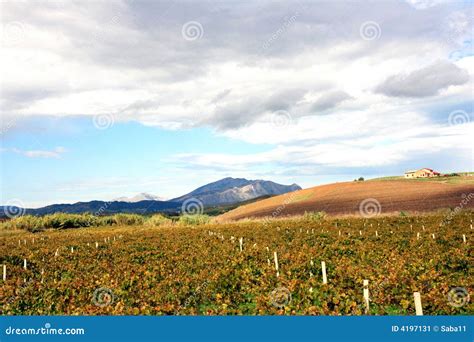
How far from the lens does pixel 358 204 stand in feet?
188

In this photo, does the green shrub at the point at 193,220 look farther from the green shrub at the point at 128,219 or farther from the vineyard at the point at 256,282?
the vineyard at the point at 256,282

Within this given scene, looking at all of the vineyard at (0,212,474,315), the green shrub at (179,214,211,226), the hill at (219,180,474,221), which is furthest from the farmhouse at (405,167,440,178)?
the vineyard at (0,212,474,315)

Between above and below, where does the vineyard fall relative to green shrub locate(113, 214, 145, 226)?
below

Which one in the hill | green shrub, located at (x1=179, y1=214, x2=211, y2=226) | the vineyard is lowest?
the vineyard

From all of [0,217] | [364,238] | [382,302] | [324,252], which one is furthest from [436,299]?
[0,217]

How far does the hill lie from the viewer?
2023 inches

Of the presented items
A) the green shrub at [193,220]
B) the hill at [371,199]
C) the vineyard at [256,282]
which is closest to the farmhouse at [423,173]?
the hill at [371,199]

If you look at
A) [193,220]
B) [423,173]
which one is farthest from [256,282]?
[423,173]

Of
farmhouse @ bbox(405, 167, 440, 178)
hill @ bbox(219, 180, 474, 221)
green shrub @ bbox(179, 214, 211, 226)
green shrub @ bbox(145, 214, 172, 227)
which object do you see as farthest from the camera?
farmhouse @ bbox(405, 167, 440, 178)

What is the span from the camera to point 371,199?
59188mm

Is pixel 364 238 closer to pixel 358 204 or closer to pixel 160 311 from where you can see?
pixel 160 311

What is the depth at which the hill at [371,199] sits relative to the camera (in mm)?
51375

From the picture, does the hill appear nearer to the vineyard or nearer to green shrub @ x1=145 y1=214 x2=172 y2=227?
green shrub @ x1=145 y1=214 x2=172 y2=227

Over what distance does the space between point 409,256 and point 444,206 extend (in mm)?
33872
